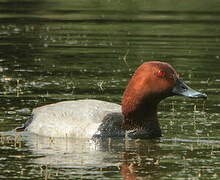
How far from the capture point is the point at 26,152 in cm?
1272

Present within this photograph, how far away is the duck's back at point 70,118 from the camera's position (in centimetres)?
1360

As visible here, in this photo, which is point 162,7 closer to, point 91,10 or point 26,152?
point 91,10

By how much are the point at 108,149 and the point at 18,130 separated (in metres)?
1.56

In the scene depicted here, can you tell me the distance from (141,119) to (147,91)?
1.32 ft

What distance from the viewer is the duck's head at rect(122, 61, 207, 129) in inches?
543

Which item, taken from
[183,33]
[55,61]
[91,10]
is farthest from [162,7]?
[55,61]

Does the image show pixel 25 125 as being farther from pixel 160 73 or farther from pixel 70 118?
pixel 160 73

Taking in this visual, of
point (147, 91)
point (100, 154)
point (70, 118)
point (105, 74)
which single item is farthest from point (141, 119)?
point (105, 74)


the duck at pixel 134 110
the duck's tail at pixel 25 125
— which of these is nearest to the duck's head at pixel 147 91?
the duck at pixel 134 110

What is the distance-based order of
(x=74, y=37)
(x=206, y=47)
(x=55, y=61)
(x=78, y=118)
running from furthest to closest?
(x=74, y=37) < (x=206, y=47) < (x=55, y=61) < (x=78, y=118)

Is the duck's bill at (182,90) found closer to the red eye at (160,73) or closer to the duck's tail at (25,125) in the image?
the red eye at (160,73)

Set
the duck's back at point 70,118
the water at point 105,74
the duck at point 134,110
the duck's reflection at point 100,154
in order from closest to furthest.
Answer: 1. the duck's reflection at point 100,154
2. the water at point 105,74
3. the duck's back at point 70,118
4. the duck at point 134,110

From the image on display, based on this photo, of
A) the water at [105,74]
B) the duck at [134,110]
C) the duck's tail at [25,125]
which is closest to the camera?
the water at [105,74]

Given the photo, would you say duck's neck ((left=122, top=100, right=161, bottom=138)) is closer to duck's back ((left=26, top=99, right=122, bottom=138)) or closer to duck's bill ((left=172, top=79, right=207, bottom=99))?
duck's back ((left=26, top=99, right=122, bottom=138))
